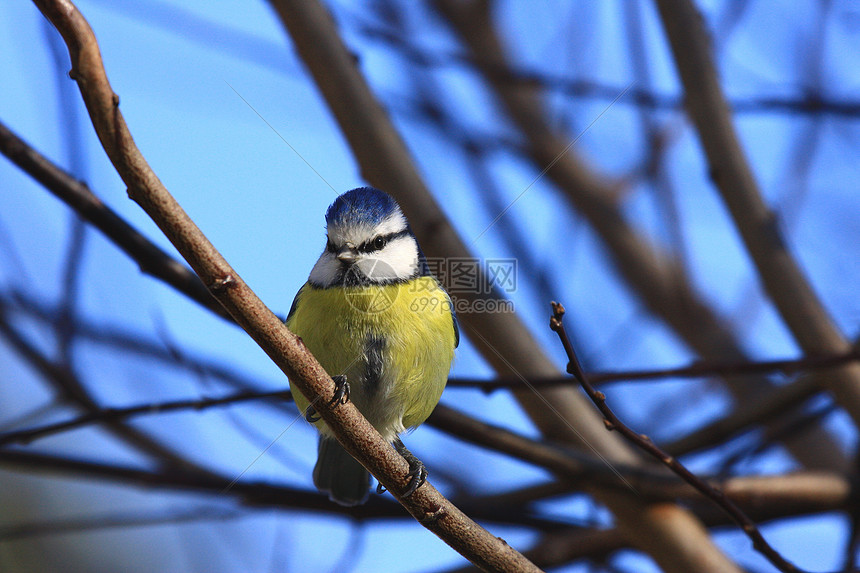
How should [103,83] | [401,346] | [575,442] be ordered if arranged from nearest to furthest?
[103,83] → [401,346] → [575,442]

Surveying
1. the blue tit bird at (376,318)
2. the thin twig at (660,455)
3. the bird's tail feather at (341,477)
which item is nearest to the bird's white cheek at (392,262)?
the blue tit bird at (376,318)

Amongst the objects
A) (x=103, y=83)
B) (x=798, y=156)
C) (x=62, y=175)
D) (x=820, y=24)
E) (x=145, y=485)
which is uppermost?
(x=820, y=24)

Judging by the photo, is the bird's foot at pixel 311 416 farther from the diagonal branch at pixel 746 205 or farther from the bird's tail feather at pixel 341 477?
the diagonal branch at pixel 746 205

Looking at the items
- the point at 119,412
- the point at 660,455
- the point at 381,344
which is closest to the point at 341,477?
the point at 381,344

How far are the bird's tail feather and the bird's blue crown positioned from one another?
2.45ft

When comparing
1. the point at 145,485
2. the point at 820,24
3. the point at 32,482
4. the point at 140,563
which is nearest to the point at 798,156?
the point at 820,24

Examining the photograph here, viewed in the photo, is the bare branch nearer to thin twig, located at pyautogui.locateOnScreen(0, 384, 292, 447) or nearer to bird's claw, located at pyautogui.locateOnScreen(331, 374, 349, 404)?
thin twig, located at pyautogui.locateOnScreen(0, 384, 292, 447)

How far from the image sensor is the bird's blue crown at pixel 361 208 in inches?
82.2

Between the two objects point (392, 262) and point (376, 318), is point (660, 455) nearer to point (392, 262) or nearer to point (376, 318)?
point (376, 318)

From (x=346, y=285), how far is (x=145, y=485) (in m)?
0.82

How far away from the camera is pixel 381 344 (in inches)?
78.7

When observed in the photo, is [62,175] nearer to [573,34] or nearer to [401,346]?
[401,346]

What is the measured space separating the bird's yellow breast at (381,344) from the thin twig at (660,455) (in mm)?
583

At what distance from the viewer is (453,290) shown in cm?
229
